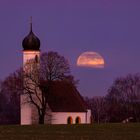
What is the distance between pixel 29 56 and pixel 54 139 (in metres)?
63.2

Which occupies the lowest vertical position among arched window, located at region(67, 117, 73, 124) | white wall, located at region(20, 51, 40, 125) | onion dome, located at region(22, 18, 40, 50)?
arched window, located at region(67, 117, 73, 124)

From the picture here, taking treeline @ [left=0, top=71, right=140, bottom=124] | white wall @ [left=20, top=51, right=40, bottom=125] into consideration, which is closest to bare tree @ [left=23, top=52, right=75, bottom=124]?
white wall @ [left=20, top=51, right=40, bottom=125]

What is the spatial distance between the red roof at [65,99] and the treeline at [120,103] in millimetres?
12085

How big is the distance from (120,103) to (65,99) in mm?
22321

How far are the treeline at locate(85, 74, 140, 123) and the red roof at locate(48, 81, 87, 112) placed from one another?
1208cm

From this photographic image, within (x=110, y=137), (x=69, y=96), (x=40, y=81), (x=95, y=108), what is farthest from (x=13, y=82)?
(x=110, y=137)

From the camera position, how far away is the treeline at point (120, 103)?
356 feet

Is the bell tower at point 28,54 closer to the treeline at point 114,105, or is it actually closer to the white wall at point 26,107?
the white wall at point 26,107

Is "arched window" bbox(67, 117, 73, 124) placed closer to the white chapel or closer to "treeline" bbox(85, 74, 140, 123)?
the white chapel

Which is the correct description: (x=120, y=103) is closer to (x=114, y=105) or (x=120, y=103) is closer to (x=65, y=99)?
(x=114, y=105)

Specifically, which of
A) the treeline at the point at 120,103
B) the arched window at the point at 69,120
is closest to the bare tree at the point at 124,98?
the treeline at the point at 120,103

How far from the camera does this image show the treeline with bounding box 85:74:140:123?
109 m

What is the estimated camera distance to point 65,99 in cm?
9338

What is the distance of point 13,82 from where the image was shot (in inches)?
3447
